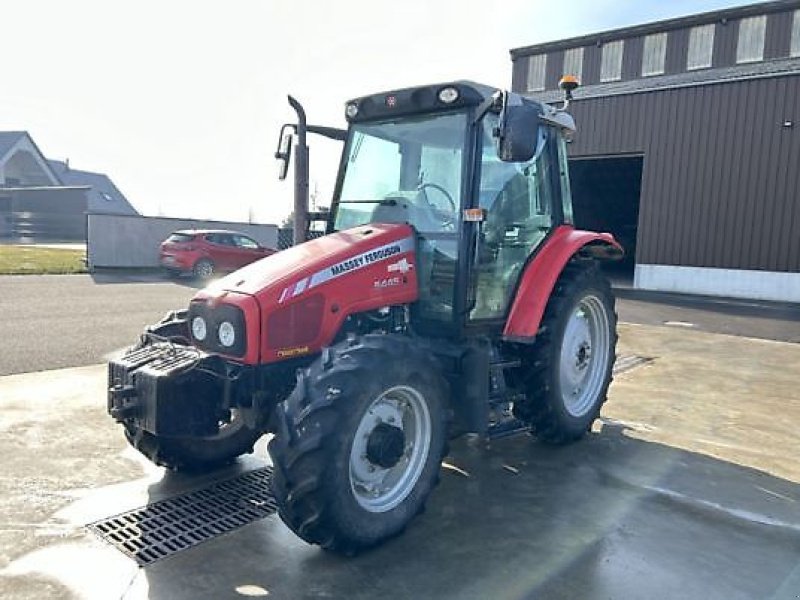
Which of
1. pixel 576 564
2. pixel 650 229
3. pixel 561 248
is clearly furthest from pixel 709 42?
pixel 576 564

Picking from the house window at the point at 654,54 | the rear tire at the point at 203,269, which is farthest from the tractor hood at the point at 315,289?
the house window at the point at 654,54

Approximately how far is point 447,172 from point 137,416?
2184 millimetres

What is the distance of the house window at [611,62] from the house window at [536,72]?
197cm

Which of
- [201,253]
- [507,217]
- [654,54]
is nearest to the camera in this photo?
[507,217]

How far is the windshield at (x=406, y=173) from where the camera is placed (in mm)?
3777

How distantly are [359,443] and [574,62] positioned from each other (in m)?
20.8

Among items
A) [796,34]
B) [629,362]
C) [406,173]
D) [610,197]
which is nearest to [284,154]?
[406,173]

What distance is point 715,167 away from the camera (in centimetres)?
1723

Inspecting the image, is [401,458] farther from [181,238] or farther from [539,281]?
[181,238]

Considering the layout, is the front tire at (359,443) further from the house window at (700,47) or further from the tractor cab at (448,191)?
the house window at (700,47)

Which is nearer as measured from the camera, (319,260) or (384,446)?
(384,446)

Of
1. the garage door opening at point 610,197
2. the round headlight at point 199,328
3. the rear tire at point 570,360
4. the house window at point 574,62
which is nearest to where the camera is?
the round headlight at point 199,328

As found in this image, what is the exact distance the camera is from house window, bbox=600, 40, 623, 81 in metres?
20.2

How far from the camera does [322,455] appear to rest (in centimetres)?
271
